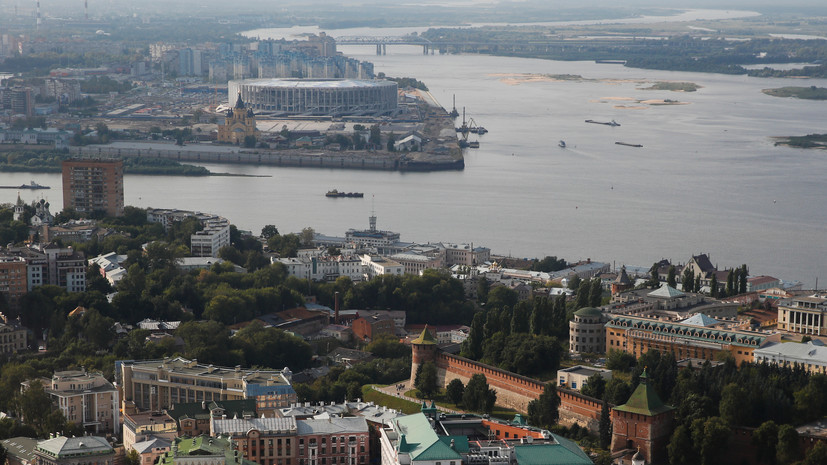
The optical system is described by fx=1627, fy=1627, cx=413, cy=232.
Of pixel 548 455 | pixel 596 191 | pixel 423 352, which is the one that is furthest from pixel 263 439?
pixel 596 191

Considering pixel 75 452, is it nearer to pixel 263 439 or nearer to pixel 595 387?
pixel 263 439

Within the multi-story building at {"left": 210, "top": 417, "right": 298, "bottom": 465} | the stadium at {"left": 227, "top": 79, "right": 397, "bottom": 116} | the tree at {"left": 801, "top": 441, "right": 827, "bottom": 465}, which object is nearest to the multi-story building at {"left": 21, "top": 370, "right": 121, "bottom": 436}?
the multi-story building at {"left": 210, "top": 417, "right": 298, "bottom": 465}

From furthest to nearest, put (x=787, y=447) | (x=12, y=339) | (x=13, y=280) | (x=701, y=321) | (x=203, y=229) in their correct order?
(x=203, y=229), (x=13, y=280), (x=12, y=339), (x=701, y=321), (x=787, y=447)

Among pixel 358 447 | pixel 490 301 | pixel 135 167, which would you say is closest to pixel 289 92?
pixel 135 167

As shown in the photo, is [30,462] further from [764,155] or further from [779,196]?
[764,155]

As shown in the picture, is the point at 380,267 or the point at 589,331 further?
the point at 380,267

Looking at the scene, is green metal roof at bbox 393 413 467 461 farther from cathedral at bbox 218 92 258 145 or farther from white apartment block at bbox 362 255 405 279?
cathedral at bbox 218 92 258 145

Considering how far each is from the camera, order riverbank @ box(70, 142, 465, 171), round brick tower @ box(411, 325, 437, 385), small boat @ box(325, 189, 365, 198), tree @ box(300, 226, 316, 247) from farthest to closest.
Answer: riverbank @ box(70, 142, 465, 171) < small boat @ box(325, 189, 365, 198) < tree @ box(300, 226, 316, 247) < round brick tower @ box(411, 325, 437, 385)
